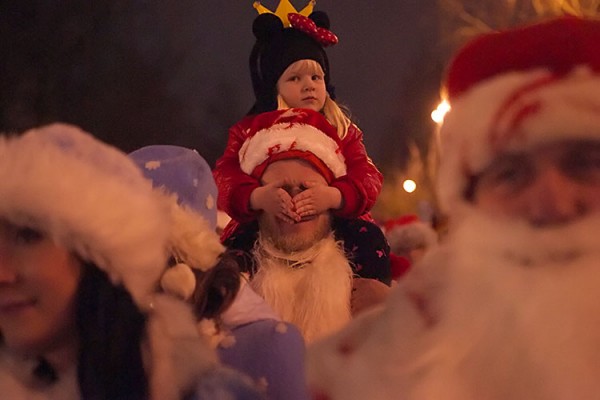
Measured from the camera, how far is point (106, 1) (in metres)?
6.84

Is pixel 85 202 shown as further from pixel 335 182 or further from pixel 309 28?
pixel 309 28

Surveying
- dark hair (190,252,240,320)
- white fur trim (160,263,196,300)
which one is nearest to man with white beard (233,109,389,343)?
dark hair (190,252,240,320)

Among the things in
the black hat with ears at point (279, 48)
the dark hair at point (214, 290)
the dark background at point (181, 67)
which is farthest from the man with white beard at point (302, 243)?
the dark background at point (181, 67)

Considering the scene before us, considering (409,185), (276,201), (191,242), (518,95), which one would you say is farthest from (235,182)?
(409,185)

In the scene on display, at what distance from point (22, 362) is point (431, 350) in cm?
67

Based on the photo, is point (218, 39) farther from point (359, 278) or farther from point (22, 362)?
point (22, 362)

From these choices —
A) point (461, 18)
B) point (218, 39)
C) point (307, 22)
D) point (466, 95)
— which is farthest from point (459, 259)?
point (218, 39)

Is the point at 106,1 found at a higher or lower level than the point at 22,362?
higher

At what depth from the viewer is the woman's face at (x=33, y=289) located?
109 cm

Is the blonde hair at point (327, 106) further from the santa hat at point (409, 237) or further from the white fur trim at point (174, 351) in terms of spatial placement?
the white fur trim at point (174, 351)

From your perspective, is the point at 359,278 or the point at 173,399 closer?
the point at 173,399

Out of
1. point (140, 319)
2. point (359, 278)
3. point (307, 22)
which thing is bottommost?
point (140, 319)

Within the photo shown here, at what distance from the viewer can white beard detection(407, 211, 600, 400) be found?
2.65 feet

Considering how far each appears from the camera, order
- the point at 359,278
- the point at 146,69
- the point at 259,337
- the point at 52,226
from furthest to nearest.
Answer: the point at 146,69
the point at 359,278
the point at 259,337
the point at 52,226
